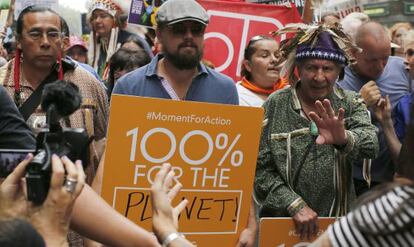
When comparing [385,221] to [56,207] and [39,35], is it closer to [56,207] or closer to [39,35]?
[56,207]

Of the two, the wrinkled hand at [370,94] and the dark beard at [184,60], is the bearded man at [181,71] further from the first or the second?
the wrinkled hand at [370,94]

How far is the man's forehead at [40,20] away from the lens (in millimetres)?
5035

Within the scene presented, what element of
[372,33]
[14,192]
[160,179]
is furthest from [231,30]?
[14,192]

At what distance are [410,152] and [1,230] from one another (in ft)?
4.34

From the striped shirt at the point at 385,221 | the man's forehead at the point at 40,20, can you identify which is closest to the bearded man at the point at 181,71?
the man's forehead at the point at 40,20

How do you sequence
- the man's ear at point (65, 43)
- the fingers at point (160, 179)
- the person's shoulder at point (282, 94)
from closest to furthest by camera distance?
1. the fingers at point (160, 179)
2. the person's shoulder at point (282, 94)
3. the man's ear at point (65, 43)

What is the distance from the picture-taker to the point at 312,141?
4.81 m

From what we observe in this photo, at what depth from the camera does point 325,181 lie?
479 cm

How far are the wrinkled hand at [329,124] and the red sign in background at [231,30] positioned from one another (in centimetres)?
234

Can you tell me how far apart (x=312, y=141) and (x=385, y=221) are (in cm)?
267

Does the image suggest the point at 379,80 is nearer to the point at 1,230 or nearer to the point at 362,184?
the point at 362,184

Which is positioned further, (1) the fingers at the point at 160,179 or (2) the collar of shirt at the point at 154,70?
(2) the collar of shirt at the point at 154,70

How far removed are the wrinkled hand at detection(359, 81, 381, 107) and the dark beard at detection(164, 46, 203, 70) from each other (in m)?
1.45

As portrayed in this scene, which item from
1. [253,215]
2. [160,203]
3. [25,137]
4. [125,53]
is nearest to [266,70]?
[125,53]
